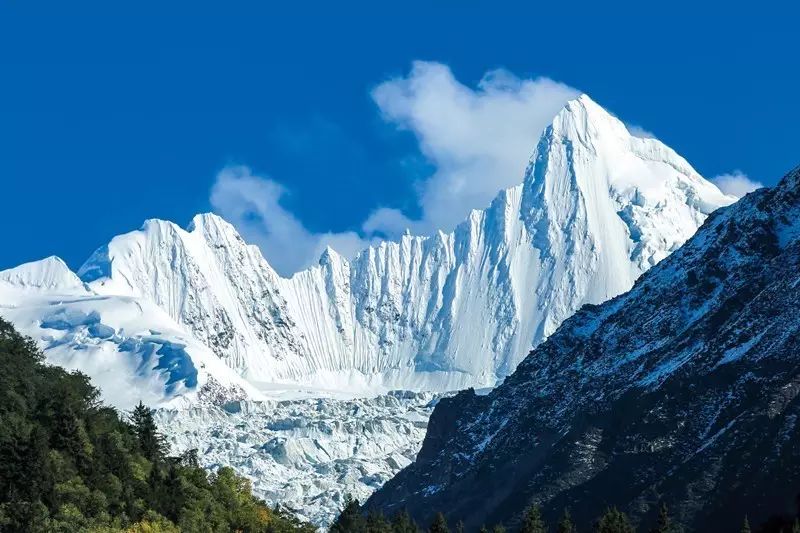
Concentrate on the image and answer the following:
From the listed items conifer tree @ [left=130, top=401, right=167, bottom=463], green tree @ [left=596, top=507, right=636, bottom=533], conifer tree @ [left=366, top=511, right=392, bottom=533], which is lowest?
green tree @ [left=596, top=507, right=636, bottom=533]

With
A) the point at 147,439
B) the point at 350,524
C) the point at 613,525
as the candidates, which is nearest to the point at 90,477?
the point at 147,439

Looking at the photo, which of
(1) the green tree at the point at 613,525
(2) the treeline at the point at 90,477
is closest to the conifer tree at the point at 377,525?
(2) the treeline at the point at 90,477

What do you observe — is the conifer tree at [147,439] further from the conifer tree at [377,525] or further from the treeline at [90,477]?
the conifer tree at [377,525]

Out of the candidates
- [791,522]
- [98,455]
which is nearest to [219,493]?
[98,455]

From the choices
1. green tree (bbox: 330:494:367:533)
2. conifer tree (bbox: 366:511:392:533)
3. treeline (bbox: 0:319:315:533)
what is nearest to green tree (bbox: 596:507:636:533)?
conifer tree (bbox: 366:511:392:533)

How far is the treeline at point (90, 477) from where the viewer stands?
151 m

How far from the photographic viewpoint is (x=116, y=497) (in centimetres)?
15812

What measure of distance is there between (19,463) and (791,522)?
282 ft

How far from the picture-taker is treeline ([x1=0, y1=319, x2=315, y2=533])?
5935 inches

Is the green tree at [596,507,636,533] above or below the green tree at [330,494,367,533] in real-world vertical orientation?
below

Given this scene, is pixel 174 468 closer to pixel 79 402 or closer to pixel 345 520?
pixel 79 402

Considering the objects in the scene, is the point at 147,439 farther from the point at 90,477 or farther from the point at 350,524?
the point at 90,477

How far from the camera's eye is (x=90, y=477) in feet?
522

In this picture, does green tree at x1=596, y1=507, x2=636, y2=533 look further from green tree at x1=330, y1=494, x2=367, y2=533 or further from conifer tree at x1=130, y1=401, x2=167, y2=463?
conifer tree at x1=130, y1=401, x2=167, y2=463
